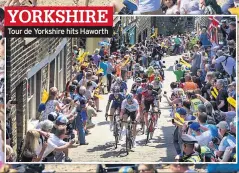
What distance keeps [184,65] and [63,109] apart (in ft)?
7.74

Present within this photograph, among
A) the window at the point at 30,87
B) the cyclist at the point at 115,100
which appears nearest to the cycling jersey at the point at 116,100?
the cyclist at the point at 115,100

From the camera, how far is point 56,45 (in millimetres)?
30234

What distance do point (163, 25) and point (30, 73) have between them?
8.40 ft

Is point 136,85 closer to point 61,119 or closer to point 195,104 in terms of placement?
point 195,104

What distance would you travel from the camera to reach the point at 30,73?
2998 centimetres

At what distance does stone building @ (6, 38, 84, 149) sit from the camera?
30016 mm

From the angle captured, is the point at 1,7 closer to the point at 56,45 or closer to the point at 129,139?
the point at 56,45

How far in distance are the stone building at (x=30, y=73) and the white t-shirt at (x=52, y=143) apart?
47 centimetres

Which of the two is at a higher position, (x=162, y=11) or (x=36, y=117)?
(x=162, y=11)

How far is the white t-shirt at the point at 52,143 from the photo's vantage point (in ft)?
98.6

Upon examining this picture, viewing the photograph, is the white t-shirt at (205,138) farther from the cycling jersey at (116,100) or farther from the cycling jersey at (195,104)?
the cycling jersey at (116,100)

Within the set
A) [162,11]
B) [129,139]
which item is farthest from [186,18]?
[129,139]

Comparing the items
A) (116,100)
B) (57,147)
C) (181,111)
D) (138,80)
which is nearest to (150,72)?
(138,80)

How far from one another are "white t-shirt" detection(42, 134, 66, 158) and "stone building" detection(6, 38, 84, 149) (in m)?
0.47
